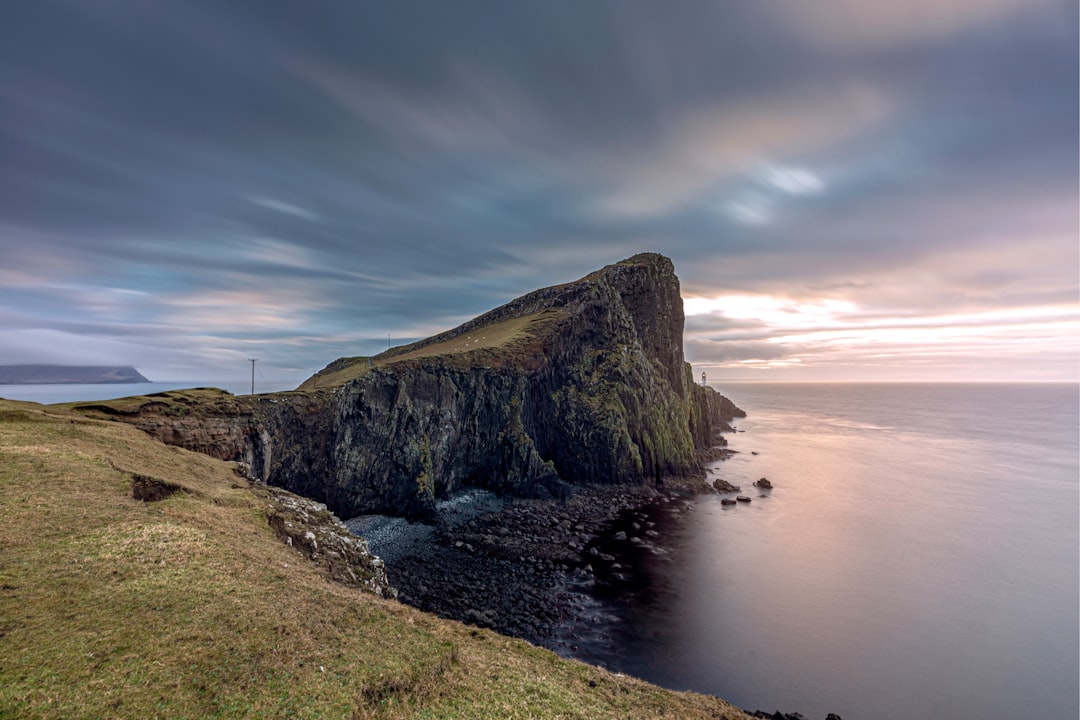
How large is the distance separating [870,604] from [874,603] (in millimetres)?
613

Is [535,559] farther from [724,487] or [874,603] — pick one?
[724,487]

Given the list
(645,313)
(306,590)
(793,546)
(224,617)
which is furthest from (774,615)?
(645,313)

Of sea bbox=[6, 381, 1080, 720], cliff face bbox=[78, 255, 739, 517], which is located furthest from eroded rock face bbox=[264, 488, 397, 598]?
sea bbox=[6, 381, 1080, 720]

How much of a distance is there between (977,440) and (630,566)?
174377 mm

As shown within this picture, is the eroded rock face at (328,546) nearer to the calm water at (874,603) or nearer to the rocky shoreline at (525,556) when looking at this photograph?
the rocky shoreline at (525,556)

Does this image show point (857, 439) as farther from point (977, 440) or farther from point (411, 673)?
point (411, 673)

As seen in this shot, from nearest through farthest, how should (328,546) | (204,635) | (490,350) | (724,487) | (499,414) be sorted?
(204,635) → (328,546) → (499,414) → (490,350) → (724,487)

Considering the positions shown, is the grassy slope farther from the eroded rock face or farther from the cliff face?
the cliff face

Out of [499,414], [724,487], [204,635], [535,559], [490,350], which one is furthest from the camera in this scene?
[724,487]

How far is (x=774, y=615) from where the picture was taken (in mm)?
40906

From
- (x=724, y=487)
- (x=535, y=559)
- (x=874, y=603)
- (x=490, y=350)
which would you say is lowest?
(x=874, y=603)

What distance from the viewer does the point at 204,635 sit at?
1434cm

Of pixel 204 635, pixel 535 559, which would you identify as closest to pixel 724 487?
pixel 535 559

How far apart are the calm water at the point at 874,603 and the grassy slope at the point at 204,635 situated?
1532 centimetres
